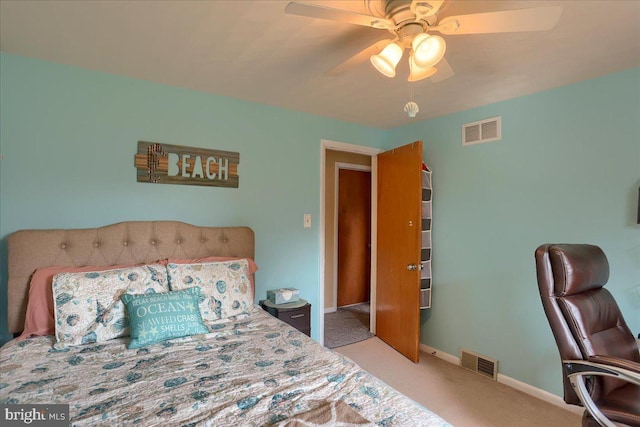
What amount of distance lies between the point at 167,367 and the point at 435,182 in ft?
8.87

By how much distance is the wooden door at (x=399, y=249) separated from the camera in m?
2.90

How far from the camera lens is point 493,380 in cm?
262

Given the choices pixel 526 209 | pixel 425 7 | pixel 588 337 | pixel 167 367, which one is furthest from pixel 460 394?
pixel 425 7

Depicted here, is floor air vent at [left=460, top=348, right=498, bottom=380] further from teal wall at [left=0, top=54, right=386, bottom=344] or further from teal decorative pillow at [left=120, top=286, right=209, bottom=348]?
teal decorative pillow at [left=120, top=286, right=209, bottom=348]

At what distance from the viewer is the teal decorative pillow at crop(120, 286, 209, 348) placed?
167 cm

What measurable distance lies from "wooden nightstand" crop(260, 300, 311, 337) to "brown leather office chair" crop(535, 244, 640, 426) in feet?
5.67

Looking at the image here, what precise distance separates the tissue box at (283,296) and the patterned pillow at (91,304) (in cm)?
103

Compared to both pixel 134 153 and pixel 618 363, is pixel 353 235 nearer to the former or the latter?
pixel 134 153

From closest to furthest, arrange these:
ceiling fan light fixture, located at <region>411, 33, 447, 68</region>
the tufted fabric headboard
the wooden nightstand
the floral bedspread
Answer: the floral bedspread → ceiling fan light fixture, located at <region>411, 33, 447, 68</region> → the tufted fabric headboard → the wooden nightstand

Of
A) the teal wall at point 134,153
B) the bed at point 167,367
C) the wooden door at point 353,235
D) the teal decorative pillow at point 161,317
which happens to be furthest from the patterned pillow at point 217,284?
the wooden door at point 353,235

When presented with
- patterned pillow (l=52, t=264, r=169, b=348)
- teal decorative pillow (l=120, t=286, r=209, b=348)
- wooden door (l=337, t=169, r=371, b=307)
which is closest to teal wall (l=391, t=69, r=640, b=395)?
wooden door (l=337, t=169, r=371, b=307)

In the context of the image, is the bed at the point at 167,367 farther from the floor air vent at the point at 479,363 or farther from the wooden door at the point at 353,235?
the wooden door at the point at 353,235

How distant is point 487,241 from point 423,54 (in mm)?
1955

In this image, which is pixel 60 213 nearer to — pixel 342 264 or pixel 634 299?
pixel 342 264
